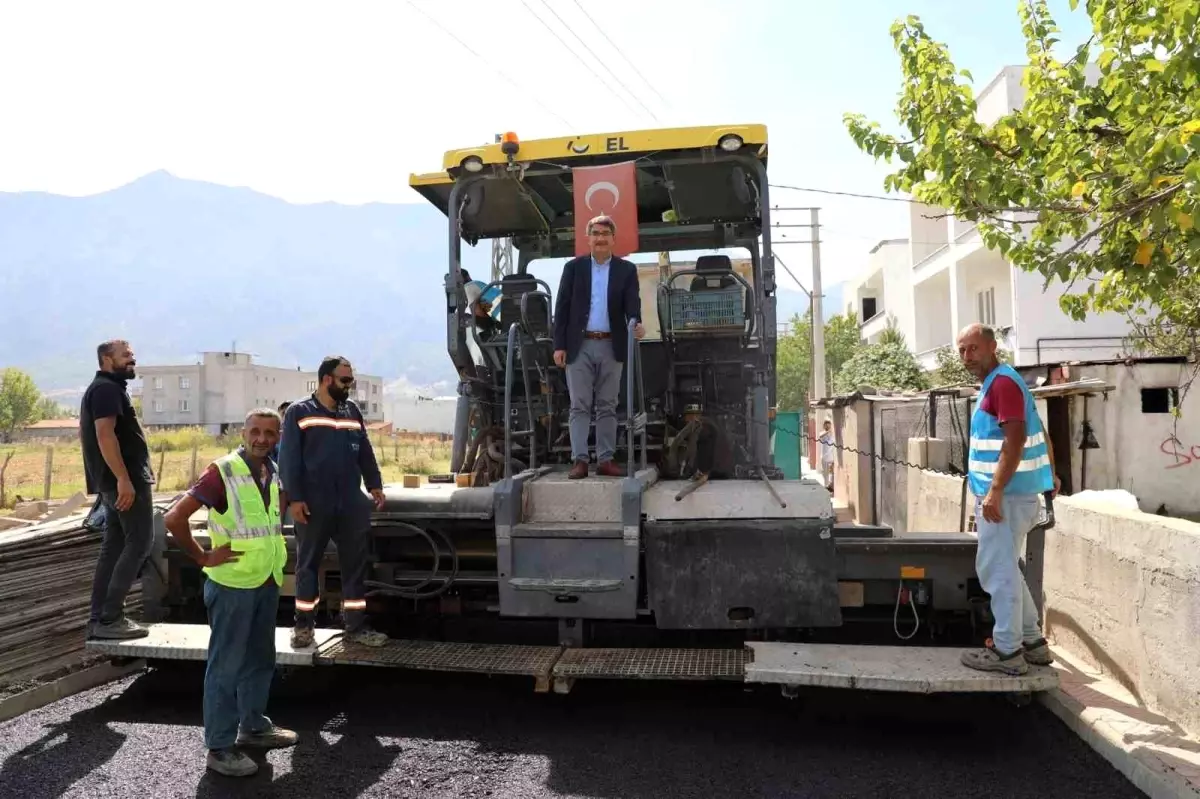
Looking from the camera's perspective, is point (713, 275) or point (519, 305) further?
point (519, 305)

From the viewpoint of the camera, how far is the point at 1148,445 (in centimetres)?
801

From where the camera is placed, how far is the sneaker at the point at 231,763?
3.89 meters

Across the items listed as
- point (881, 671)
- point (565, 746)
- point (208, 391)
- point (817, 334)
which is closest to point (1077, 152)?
point (881, 671)

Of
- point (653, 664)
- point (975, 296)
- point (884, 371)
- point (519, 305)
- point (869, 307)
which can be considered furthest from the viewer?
point (869, 307)

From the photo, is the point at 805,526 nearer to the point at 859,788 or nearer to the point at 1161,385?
the point at 859,788

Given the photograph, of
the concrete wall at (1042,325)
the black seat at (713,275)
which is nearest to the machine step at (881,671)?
the black seat at (713,275)

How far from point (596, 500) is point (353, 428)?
56.3 inches

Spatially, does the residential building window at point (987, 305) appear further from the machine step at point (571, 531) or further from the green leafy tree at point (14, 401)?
the green leafy tree at point (14, 401)

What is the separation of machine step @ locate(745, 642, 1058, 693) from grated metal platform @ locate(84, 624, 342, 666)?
7.48 feet

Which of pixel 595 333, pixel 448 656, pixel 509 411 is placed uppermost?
pixel 595 333

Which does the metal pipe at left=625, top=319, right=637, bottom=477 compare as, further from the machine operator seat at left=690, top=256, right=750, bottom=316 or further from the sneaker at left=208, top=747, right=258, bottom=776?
the sneaker at left=208, top=747, right=258, bottom=776

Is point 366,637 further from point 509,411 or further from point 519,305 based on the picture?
point 519,305

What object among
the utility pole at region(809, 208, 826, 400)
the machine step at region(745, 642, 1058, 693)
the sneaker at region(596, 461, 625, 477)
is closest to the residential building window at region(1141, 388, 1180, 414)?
the machine step at region(745, 642, 1058, 693)

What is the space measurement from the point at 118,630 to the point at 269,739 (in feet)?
4.33
